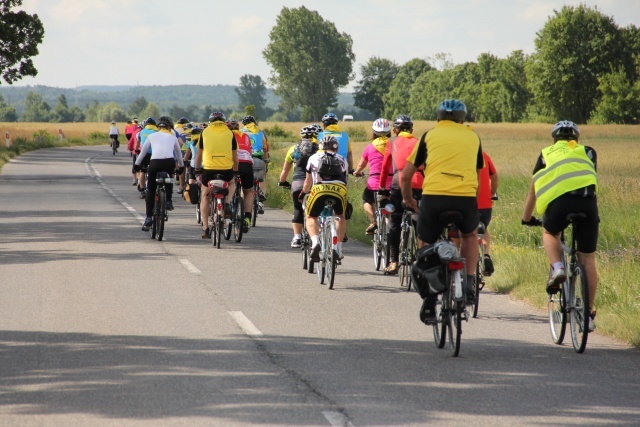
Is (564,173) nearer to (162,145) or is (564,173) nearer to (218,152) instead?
(218,152)

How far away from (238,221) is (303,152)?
3.26m

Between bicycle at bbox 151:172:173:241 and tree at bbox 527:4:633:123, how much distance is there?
8879 cm

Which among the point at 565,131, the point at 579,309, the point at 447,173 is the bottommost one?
the point at 579,309

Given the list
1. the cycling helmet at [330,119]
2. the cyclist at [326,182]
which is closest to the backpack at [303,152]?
the cycling helmet at [330,119]

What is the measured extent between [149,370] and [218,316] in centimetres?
247

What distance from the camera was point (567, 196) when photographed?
816 centimetres

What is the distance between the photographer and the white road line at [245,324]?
29.2 feet

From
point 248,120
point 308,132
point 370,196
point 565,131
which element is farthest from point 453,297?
point 248,120

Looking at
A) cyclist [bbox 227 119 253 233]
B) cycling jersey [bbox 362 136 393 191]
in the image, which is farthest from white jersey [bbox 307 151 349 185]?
cyclist [bbox 227 119 253 233]

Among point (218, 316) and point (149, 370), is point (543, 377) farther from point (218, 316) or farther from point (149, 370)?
point (218, 316)

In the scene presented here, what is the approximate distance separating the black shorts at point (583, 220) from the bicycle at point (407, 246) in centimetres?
288

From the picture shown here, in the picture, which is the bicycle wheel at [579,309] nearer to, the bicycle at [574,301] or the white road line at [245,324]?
the bicycle at [574,301]

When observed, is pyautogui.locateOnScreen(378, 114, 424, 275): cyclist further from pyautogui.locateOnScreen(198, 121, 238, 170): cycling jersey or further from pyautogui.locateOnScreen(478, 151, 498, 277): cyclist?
pyautogui.locateOnScreen(198, 121, 238, 170): cycling jersey

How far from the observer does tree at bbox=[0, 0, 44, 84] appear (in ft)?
162
